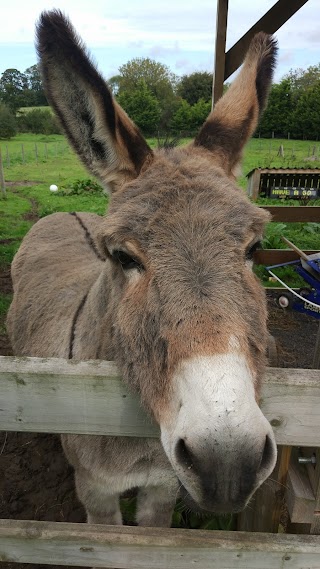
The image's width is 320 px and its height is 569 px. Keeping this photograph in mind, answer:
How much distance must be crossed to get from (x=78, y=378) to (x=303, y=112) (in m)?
40.3

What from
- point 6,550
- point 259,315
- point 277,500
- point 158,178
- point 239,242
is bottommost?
point 277,500

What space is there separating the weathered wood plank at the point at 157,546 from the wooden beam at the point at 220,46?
14.2 feet

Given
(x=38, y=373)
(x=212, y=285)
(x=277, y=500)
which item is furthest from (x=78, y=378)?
(x=277, y=500)

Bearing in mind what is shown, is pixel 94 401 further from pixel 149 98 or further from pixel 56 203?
pixel 56 203

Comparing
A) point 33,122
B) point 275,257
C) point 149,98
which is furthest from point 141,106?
point 33,122

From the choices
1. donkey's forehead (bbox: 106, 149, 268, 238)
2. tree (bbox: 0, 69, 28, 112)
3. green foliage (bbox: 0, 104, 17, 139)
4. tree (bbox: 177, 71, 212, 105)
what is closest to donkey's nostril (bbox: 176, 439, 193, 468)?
donkey's forehead (bbox: 106, 149, 268, 238)

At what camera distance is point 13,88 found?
157 feet

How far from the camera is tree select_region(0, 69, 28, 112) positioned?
146 feet

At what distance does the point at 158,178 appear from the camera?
71.5 inches

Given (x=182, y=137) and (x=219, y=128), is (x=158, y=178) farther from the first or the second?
(x=182, y=137)

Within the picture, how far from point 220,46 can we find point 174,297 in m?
4.45

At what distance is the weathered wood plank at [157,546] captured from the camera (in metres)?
1.61

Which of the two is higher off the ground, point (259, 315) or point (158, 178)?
point (158, 178)

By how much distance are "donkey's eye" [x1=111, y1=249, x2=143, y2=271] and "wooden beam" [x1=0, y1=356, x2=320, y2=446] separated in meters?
0.40
